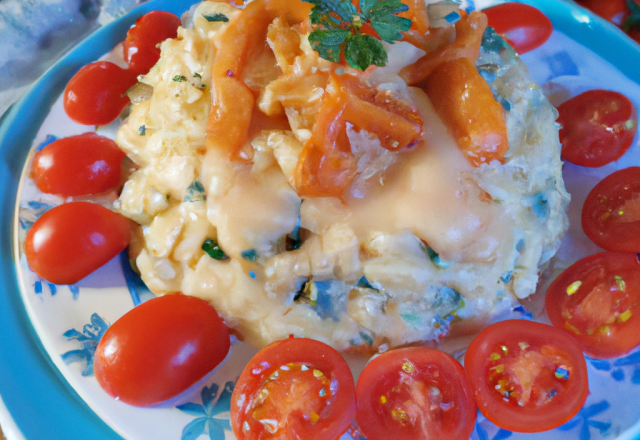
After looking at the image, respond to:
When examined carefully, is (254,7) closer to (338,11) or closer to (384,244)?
(338,11)

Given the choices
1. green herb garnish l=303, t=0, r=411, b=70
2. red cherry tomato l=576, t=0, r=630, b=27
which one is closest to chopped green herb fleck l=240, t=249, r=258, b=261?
green herb garnish l=303, t=0, r=411, b=70

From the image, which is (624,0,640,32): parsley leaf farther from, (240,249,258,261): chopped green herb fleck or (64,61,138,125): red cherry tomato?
(64,61,138,125): red cherry tomato

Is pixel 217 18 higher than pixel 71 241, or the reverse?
pixel 217 18

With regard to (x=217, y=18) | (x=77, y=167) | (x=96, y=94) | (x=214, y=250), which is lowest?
(x=214, y=250)

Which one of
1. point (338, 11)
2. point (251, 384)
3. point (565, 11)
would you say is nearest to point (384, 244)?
point (251, 384)

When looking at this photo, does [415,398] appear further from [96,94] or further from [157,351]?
[96,94]

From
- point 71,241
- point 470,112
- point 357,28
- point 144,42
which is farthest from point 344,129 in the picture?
point 144,42

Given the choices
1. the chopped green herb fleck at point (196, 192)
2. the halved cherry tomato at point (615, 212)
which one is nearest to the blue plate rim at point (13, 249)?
the halved cherry tomato at point (615, 212)
